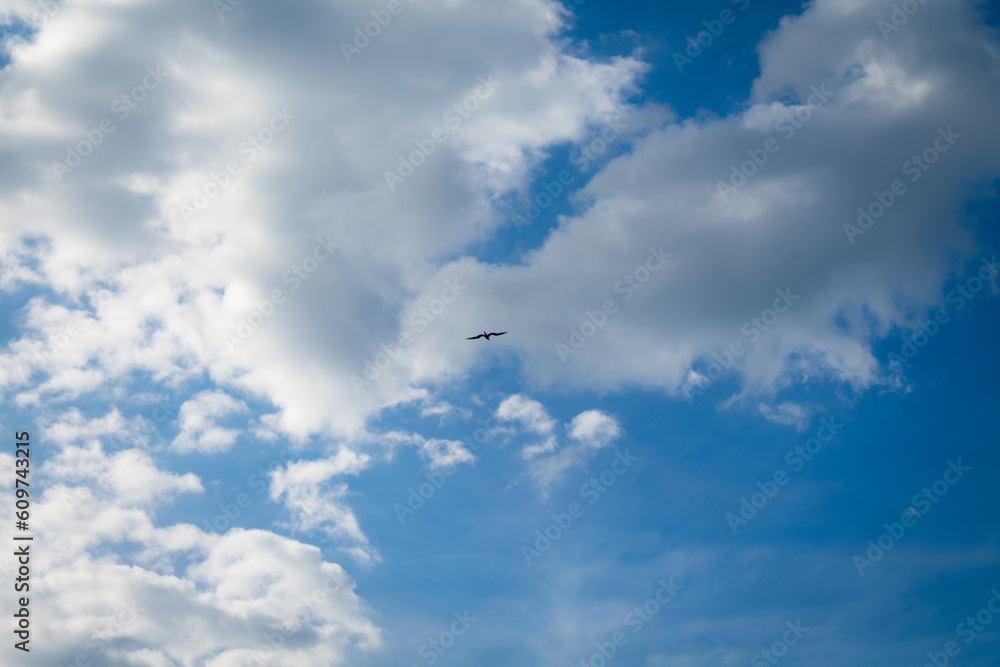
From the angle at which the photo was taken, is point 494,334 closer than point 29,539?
No

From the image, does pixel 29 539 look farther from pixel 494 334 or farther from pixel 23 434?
pixel 494 334

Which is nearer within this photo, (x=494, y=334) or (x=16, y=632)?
(x=16, y=632)

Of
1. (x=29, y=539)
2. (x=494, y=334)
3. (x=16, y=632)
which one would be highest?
(x=494, y=334)

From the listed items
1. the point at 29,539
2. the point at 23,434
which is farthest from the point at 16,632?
the point at 23,434

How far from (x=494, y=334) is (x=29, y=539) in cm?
7603

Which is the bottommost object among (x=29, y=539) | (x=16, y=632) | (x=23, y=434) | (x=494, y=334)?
(x=16, y=632)

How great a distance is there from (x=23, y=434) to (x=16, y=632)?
28227 millimetres

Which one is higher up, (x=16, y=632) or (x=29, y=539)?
(x=29, y=539)

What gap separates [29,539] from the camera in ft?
282

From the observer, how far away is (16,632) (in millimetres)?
86438

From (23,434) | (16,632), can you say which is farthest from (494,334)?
(16,632)

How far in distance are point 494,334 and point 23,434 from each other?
241 ft

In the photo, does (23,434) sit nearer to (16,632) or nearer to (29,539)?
(29,539)

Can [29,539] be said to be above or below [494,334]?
below
